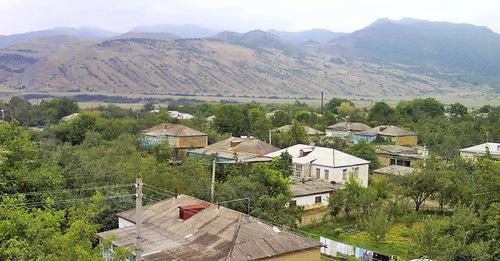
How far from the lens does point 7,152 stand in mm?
24562

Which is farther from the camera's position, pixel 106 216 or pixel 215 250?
pixel 106 216

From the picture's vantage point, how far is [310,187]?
3625cm

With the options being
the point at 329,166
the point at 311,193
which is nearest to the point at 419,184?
the point at 311,193

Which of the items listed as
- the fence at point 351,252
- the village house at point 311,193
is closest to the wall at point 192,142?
the village house at point 311,193

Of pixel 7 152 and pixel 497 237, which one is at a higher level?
pixel 7 152

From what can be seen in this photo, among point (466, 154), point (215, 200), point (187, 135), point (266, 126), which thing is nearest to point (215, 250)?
point (215, 200)

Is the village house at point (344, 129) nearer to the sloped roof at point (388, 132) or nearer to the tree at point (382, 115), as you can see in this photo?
the sloped roof at point (388, 132)

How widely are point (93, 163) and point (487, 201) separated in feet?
71.3

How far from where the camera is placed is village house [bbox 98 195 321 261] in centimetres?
1802

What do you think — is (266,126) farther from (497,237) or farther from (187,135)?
(497,237)

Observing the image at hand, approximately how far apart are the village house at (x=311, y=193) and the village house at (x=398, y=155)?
17.7 metres

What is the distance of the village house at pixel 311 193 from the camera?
112 feet

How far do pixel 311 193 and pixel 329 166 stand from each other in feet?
21.2

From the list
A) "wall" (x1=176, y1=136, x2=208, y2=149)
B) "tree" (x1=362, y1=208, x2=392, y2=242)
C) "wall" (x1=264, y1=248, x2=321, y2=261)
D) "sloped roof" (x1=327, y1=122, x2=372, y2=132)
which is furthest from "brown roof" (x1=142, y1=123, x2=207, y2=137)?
"wall" (x1=264, y1=248, x2=321, y2=261)
